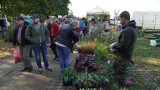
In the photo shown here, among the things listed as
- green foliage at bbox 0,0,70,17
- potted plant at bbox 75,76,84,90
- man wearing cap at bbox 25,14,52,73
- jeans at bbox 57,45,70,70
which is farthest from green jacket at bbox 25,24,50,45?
green foliage at bbox 0,0,70,17

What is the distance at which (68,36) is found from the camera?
28.2 ft

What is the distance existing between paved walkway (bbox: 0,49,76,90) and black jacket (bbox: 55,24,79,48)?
111 centimetres

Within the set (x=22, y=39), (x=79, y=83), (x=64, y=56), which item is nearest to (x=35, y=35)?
(x=22, y=39)

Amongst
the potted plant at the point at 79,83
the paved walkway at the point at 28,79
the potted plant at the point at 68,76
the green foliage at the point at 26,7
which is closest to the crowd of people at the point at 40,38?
the paved walkway at the point at 28,79

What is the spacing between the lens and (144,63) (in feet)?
39.7

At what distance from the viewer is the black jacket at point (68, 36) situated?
8.48m

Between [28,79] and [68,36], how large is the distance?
1.75 meters

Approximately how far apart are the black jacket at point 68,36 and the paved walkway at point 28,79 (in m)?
1.11

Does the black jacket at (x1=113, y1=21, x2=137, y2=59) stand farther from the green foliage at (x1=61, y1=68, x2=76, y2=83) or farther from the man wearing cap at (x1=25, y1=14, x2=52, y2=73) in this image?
the man wearing cap at (x1=25, y1=14, x2=52, y2=73)

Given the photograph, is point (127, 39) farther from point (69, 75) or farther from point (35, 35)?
point (35, 35)

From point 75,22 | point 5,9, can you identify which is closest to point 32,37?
point 75,22

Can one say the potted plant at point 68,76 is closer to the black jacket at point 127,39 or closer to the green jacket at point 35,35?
the black jacket at point 127,39

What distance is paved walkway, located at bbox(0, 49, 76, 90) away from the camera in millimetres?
8172

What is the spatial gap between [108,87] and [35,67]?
4001 mm
